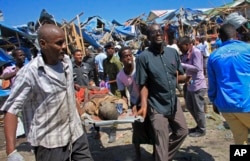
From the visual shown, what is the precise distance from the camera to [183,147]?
5.11 meters

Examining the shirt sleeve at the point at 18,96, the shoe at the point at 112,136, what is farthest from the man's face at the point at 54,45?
the shoe at the point at 112,136

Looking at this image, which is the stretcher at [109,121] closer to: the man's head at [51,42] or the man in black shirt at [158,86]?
the man in black shirt at [158,86]

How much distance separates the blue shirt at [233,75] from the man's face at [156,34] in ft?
2.29

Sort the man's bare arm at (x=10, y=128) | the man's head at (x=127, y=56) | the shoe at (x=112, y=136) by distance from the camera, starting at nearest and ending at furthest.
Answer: the man's bare arm at (x=10, y=128), the man's head at (x=127, y=56), the shoe at (x=112, y=136)

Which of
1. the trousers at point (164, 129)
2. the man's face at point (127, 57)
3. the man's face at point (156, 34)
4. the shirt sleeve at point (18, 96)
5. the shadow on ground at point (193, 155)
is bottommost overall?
the shadow on ground at point (193, 155)

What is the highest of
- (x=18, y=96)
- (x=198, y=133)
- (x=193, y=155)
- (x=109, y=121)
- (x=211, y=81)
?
(x=18, y=96)

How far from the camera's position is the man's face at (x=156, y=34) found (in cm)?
377

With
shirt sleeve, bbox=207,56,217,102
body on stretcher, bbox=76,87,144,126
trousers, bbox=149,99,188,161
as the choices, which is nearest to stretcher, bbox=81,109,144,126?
body on stretcher, bbox=76,87,144,126

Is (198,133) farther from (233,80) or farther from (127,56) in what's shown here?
(233,80)

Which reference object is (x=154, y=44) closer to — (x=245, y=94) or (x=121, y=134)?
(x=245, y=94)

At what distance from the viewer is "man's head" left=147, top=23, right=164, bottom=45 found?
378 centimetres

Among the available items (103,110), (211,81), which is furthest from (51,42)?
(211,81)

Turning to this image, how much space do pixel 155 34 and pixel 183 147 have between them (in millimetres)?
2162

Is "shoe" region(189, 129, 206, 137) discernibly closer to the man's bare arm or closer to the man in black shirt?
the man in black shirt
